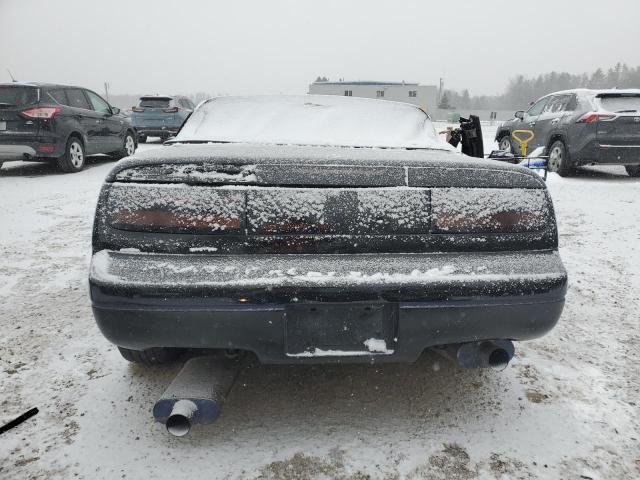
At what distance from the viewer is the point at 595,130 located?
295 inches

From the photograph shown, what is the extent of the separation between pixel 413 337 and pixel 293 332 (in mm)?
439

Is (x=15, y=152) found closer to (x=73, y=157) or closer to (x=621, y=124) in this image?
(x=73, y=157)

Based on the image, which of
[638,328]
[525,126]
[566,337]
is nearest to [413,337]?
[566,337]

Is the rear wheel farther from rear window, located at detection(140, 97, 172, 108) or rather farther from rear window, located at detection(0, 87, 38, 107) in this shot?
rear window, located at detection(140, 97, 172, 108)

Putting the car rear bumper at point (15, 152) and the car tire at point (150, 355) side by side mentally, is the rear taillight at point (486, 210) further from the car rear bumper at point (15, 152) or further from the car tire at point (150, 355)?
the car rear bumper at point (15, 152)

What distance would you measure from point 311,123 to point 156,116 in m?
12.5

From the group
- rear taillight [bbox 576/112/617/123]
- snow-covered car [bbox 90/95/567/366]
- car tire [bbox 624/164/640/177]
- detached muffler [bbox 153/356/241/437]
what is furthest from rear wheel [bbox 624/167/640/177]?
detached muffler [bbox 153/356/241/437]

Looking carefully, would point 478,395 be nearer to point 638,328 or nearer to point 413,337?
point 413,337

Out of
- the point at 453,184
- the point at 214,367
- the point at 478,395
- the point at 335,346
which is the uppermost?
the point at 453,184

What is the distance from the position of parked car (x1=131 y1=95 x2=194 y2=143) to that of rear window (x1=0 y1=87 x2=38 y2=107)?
6057 millimetres

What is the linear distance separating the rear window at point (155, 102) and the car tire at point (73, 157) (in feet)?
20.2

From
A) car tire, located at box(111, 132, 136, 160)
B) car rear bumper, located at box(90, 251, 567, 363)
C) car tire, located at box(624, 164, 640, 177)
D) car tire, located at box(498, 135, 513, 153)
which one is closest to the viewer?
car rear bumper, located at box(90, 251, 567, 363)

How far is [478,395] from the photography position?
2143mm

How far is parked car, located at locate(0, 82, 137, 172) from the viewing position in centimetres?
742
